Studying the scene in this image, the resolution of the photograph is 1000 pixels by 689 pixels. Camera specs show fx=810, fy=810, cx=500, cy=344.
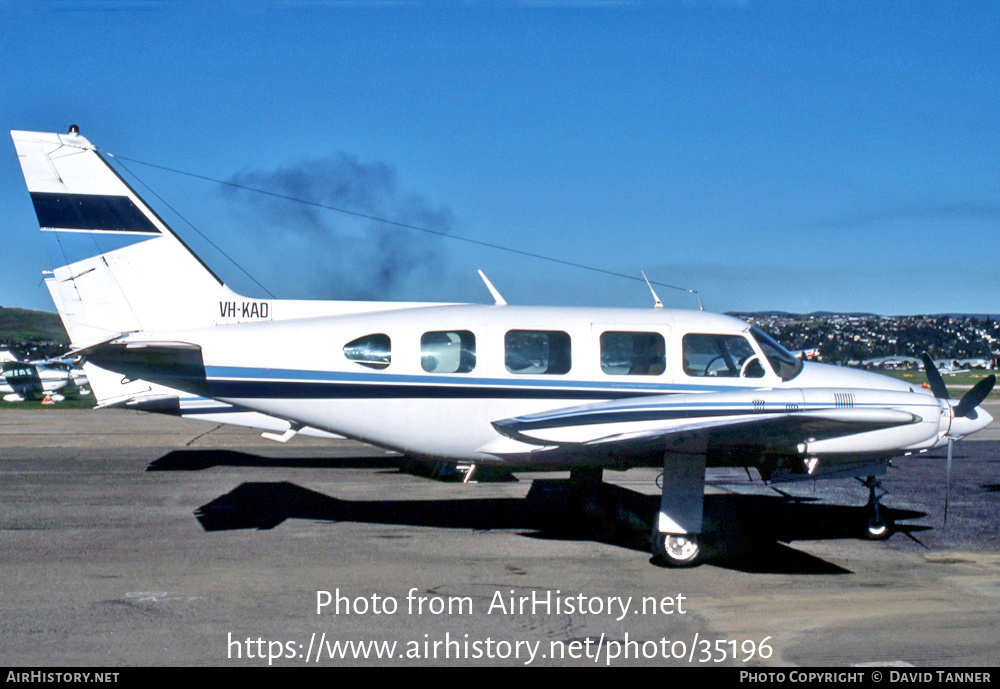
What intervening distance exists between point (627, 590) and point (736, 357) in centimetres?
313

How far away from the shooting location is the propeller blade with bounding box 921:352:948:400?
A: 9336 millimetres

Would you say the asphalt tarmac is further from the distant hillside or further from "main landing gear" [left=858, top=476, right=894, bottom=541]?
the distant hillside

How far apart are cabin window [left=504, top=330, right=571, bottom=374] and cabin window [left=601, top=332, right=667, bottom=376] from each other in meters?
0.46

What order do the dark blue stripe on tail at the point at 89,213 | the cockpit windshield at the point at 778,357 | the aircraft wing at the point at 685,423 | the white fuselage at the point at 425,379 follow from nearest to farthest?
the aircraft wing at the point at 685,423
the white fuselage at the point at 425,379
the cockpit windshield at the point at 778,357
the dark blue stripe on tail at the point at 89,213

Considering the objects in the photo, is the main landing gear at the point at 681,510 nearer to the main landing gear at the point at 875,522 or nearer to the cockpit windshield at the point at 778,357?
the cockpit windshield at the point at 778,357

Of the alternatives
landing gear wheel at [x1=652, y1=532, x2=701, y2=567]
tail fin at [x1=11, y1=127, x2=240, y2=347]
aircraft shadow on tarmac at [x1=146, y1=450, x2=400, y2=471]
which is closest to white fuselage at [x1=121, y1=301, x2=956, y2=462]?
landing gear wheel at [x1=652, y1=532, x2=701, y2=567]

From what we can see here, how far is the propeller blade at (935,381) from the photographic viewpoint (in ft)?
30.6

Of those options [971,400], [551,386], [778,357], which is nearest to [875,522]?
[971,400]

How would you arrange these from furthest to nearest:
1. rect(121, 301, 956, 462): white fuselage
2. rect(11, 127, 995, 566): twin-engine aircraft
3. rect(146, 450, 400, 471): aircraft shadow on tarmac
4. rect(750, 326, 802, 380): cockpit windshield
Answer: rect(146, 450, 400, 471): aircraft shadow on tarmac → rect(750, 326, 802, 380): cockpit windshield → rect(121, 301, 956, 462): white fuselage → rect(11, 127, 995, 566): twin-engine aircraft

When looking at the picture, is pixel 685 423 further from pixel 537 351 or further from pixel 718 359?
pixel 537 351

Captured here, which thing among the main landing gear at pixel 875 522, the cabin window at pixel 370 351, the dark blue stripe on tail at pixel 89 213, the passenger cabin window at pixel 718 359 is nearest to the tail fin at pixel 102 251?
the dark blue stripe on tail at pixel 89 213

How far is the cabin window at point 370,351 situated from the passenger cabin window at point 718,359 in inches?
132

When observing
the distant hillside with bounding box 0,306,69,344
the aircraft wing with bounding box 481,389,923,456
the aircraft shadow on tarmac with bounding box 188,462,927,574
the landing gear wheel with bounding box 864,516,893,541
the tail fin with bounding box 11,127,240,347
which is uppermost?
the tail fin with bounding box 11,127,240,347

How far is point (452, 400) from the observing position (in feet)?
29.0
